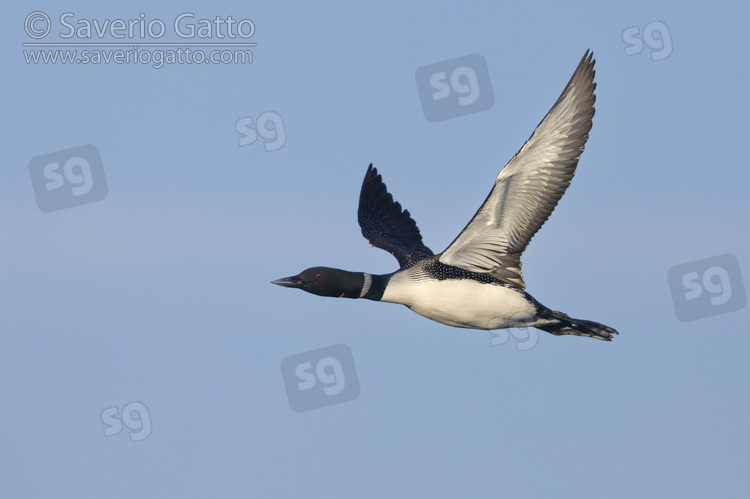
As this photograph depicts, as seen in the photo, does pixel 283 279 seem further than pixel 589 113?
Yes

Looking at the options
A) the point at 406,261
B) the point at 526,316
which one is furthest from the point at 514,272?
the point at 406,261

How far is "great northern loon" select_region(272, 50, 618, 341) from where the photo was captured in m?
16.0

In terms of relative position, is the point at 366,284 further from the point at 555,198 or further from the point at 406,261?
the point at 555,198

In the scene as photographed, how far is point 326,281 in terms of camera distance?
17062 millimetres

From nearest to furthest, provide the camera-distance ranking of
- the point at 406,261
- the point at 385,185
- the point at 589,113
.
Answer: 1. the point at 589,113
2. the point at 406,261
3. the point at 385,185

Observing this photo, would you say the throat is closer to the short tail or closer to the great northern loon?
the great northern loon

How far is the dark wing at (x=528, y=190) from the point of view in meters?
15.8

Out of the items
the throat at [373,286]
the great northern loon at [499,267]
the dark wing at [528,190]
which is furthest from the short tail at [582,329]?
the throat at [373,286]

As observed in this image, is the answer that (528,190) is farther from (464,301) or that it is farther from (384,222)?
(384,222)

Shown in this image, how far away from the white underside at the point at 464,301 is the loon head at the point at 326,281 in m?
0.46

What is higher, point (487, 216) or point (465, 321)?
point (487, 216)

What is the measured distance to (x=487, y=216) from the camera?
54.0ft

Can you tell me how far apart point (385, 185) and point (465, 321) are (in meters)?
4.54

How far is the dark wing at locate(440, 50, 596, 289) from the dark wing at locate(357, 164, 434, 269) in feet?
7.57
